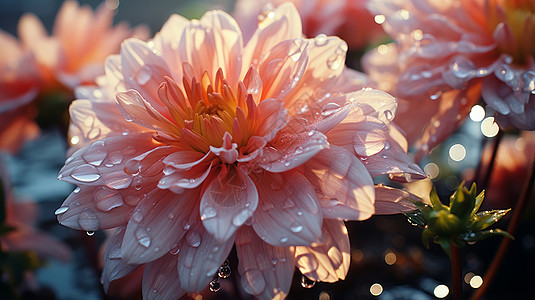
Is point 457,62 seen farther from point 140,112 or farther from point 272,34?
point 140,112

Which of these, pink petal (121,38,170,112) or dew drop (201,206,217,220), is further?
pink petal (121,38,170,112)

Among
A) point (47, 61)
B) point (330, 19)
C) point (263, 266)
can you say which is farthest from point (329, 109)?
point (47, 61)

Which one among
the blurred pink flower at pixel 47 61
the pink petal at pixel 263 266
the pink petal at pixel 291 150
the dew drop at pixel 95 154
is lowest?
the blurred pink flower at pixel 47 61

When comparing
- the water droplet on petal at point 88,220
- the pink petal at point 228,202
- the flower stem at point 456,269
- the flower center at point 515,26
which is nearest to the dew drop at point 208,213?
the pink petal at point 228,202

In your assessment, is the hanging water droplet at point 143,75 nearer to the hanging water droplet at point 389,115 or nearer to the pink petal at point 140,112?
the pink petal at point 140,112

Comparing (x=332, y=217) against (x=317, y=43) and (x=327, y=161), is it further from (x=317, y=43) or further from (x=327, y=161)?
(x=317, y=43)

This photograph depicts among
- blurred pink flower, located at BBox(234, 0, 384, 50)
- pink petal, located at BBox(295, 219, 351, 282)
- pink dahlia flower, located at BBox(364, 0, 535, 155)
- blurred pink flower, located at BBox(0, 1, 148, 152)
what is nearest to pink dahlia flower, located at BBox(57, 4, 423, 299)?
pink petal, located at BBox(295, 219, 351, 282)

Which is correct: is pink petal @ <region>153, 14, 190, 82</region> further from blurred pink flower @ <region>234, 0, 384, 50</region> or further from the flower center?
the flower center
